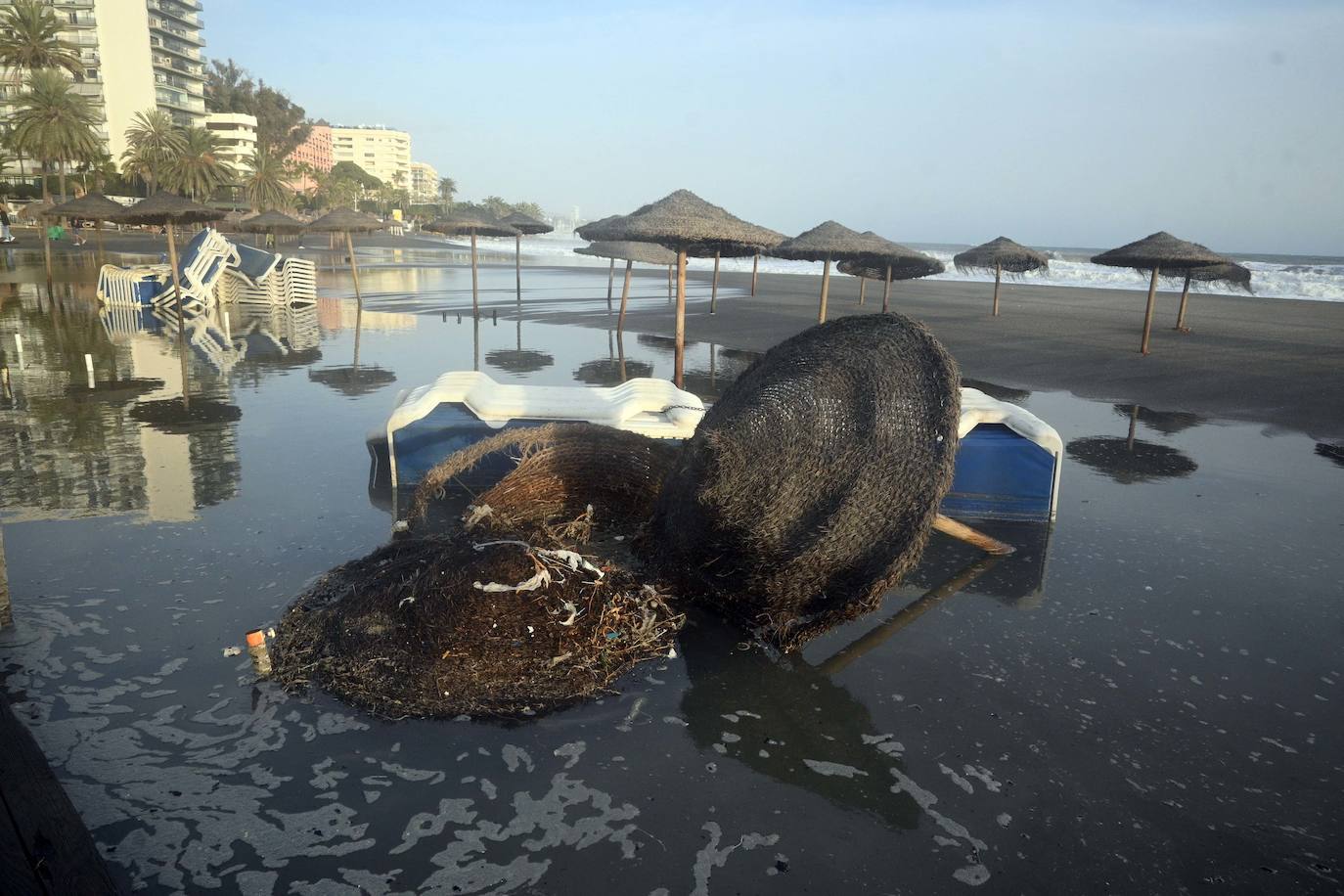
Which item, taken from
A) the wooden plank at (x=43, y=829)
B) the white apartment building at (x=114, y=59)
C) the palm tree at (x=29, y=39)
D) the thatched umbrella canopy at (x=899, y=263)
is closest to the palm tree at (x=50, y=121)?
the palm tree at (x=29, y=39)

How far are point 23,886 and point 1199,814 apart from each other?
3.98 metres

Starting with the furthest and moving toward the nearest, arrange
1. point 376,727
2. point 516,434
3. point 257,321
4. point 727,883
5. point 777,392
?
point 257,321, point 516,434, point 777,392, point 376,727, point 727,883

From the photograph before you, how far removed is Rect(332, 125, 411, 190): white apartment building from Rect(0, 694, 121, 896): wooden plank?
7921 inches

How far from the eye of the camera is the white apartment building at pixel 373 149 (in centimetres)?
18812

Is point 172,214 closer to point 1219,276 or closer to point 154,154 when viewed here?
point 1219,276

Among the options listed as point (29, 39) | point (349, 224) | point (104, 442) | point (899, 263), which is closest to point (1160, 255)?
point (899, 263)

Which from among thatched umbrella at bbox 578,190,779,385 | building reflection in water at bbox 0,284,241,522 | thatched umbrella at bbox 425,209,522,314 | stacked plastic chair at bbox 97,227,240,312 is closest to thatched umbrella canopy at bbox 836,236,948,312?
thatched umbrella at bbox 578,190,779,385

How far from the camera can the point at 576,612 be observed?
13.8 feet

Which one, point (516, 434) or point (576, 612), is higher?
point (516, 434)

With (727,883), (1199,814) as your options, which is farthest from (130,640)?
(1199,814)

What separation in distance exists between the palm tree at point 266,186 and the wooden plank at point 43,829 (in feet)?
230

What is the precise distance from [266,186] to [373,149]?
5420 inches

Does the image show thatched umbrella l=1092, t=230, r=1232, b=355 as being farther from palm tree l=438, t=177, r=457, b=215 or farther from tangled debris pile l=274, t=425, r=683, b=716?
palm tree l=438, t=177, r=457, b=215

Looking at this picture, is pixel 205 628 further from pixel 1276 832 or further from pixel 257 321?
pixel 257 321
